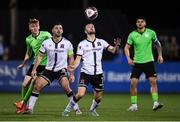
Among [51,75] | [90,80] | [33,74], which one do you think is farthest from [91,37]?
[33,74]

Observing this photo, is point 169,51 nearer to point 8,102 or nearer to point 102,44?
point 8,102

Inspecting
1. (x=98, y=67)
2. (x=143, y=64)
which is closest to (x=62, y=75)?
(x=98, y=67)

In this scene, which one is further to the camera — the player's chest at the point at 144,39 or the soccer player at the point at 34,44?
the player's chest at the point at 144,39

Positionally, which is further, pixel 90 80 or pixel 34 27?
pixel 34 27

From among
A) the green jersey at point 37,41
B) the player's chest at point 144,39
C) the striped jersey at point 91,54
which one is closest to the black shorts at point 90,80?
the striped jersey at point 91,54

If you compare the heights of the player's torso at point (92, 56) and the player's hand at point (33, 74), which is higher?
the player's torso at point (92, 56)

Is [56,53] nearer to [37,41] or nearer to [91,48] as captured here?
[91,48]

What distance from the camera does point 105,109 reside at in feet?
68.8

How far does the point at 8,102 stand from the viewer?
2389 cm

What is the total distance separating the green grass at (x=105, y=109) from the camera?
17.7 m

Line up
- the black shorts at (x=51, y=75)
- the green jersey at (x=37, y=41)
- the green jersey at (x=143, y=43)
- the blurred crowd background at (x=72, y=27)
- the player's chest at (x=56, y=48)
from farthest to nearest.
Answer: the blurred crowd background at (x=72, y=27) → the green jersey at (x=143, y=43) → the green jersey at (x=37, y=41) → the black shorts at (x=51, y=75) → the player's chest at (x=56, y=48)

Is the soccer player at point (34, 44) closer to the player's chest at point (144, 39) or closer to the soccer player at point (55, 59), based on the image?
the soccer player at point (55, 59)

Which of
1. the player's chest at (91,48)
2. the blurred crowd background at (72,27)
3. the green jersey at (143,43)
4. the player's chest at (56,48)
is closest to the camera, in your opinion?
the player's chest at (91,48)

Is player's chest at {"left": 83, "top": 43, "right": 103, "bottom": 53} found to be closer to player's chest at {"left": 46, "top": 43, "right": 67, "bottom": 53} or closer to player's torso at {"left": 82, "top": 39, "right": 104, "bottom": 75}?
player's torso at {"left": 82, "top": 39, "right": 104, "bottom": 75}
